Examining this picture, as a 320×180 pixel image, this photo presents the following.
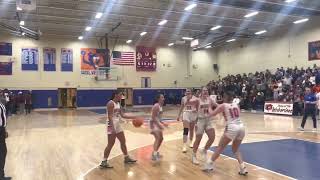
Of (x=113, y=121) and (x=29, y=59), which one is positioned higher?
(x=29, y=59)

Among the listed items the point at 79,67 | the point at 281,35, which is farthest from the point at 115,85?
the point at 281,35

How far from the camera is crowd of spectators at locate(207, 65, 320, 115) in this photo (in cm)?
2234

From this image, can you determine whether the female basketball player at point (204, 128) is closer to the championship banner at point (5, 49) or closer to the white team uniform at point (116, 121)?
the white team uniform at point (116, 121)

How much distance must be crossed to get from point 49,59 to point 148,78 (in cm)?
1031

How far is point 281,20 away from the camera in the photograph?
1030 inches

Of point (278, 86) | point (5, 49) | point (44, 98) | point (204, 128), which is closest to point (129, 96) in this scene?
point (44, 98)

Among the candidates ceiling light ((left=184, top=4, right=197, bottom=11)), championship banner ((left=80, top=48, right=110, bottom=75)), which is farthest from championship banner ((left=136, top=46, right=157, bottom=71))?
ceiling light ((left=184, top=4, right=197, bottom=11))

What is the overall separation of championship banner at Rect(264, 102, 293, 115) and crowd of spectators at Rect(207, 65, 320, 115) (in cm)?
35

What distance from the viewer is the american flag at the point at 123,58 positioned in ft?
114

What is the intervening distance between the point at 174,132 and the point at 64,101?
21.9m

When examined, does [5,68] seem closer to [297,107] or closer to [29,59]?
[29,59]

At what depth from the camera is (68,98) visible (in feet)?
111

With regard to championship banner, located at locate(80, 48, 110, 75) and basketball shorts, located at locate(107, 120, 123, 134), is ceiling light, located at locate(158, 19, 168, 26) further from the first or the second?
basketball shorts, located at locate(107, 120, 123, 134)

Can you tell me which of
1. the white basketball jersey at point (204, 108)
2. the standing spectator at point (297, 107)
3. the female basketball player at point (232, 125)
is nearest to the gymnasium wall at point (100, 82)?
the standing spectator at point (297, 107)
